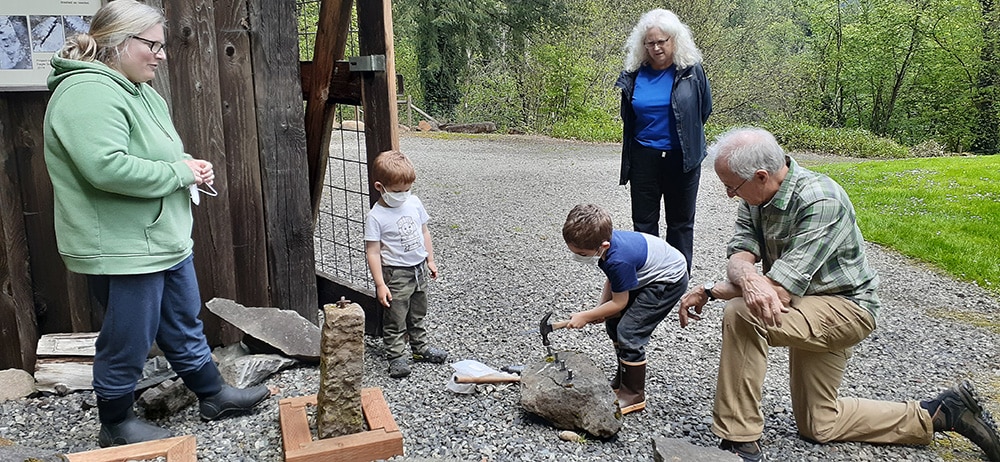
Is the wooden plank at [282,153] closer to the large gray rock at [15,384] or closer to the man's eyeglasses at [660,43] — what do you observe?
the large gray rock at [15,384]

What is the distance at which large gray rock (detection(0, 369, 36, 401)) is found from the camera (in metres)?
3.51

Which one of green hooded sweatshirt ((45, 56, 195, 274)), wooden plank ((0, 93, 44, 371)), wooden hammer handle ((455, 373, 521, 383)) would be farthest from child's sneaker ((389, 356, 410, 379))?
wooden plank ((0, 93, 44, 371))

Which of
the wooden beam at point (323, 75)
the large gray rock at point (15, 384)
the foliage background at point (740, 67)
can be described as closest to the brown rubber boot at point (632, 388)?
Result: the wooden beam at point (323, 75)

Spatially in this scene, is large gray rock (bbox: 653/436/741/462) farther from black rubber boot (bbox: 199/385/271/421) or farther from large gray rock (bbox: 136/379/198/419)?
large gray rock (bbox: 136/379/198/419)

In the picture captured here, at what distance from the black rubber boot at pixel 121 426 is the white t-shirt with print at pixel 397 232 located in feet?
4.46

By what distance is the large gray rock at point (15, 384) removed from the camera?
3505 mm

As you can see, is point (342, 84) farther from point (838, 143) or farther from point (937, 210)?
→ point (838, 143)

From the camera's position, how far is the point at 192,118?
3.78 metres

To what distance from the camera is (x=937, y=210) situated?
29.0ft

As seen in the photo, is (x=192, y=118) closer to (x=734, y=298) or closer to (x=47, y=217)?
(x=47, y=217)

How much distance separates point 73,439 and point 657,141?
12.1 ft

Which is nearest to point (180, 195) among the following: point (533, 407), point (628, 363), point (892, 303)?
point (533, 407)

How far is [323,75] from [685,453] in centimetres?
305

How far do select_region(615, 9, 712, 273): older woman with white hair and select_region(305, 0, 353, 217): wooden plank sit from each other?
185cm
